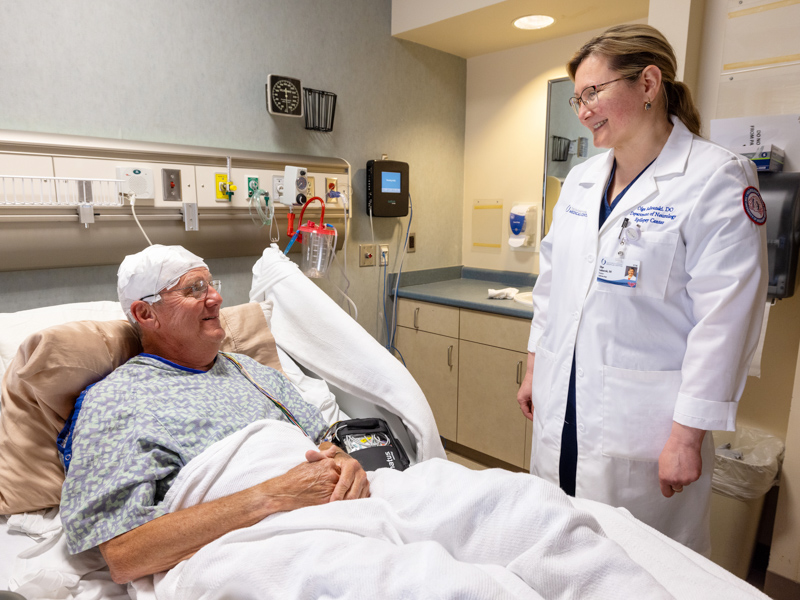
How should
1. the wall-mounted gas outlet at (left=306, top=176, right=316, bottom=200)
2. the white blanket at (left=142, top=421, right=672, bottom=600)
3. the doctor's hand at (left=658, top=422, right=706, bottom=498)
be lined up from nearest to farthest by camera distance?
1. the white blanket at (left=142, top=421, right=672, bottom=600)
2. the doctor's hand at (left=658, top=422, right=706, bottom=498)
3. the wall-mounted gas outlet at (left=306, top=176, right=316, bottom=200)

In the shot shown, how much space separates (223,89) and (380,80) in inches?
33.2

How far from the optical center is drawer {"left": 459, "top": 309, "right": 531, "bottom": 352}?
2379mm

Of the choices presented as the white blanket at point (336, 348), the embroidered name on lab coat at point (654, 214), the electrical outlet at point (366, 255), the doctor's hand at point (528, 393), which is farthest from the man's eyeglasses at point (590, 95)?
the electrical outlet at point (366, 255)

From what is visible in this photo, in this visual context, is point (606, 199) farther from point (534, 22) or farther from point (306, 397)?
point (534, 22)

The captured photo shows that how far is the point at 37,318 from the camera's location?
5.11ft

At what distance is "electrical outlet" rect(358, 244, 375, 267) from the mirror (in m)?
0.92

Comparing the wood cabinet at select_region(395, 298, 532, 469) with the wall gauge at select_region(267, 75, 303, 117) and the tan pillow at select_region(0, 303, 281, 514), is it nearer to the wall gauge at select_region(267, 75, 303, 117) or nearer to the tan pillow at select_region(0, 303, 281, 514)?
the wall gauge at select_region(267, 75, 303, 117)

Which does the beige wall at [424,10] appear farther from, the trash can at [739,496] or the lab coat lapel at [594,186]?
the trash can at [739,496]

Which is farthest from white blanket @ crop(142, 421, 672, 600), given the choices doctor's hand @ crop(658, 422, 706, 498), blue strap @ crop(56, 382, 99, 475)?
doctor's hand @ crop(658, 422, 706, 498)

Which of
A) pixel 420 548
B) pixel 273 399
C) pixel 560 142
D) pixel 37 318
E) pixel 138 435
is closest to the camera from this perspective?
pixel 420 548

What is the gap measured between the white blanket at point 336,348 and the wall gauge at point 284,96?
0.68 metres

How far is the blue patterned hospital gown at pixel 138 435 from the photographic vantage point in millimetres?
1012

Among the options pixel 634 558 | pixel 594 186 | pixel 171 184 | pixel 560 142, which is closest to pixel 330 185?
pixel 171 184

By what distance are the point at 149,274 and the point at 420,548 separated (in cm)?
91
